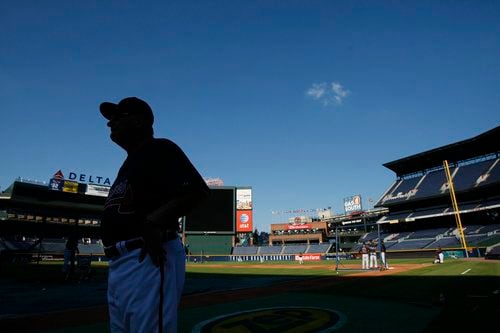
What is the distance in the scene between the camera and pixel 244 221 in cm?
4984

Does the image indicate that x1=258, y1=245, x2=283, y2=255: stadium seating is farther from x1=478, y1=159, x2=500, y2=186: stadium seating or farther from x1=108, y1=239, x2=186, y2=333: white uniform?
x1=108, y1=239, x2=186, y2=333: white uniform

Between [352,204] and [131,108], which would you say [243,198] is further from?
[131,108]

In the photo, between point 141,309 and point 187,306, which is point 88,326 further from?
point 141,309

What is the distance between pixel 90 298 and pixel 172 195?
25.7 ft

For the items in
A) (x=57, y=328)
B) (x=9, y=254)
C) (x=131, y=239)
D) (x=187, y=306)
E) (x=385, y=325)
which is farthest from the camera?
(x=9, y=254)

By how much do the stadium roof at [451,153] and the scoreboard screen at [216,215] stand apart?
27.9 meters

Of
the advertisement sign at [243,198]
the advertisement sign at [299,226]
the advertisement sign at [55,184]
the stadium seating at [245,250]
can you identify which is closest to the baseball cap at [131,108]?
the advertisement sign at [243,198]

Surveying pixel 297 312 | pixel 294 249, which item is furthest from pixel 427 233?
pixel 297 312

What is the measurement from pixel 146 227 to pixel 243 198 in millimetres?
48159

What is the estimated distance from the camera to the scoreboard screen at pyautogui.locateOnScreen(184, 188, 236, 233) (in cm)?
4712

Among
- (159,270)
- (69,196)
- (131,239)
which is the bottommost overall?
(159,270)

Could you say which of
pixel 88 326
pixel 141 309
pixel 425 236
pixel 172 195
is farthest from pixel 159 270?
pixel 425 236

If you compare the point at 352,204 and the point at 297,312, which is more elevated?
the point at 352,204

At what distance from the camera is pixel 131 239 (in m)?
1.95
